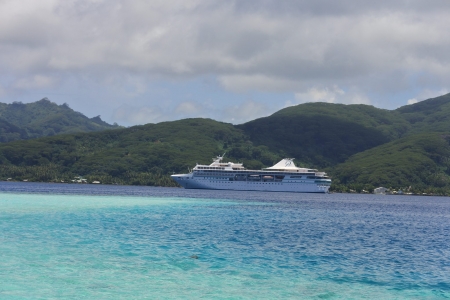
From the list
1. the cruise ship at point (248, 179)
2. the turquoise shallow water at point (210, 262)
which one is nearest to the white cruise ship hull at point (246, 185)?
the cruise ship at point (248, 179)

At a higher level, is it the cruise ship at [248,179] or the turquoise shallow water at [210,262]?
the cruise ship at [248,179]

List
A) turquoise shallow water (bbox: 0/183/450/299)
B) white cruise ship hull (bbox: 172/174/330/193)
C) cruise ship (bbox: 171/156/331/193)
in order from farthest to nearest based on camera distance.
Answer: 1. white cruise ship hull (bbox: 172/174/330/193)
2. cruise ship (bbox: 171/156/331/193)
3. turquoise shallow water (bbox: 0/183/450/299)

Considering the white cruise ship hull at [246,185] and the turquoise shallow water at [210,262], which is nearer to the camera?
the turquoise shallow water at [210,262]

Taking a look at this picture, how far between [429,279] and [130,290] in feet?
57.7

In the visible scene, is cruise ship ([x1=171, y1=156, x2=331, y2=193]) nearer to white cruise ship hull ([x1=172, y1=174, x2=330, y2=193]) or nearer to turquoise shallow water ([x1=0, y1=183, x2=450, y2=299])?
white cruise ship hull ([x1=172, y1=174, x2=330, y2=193])

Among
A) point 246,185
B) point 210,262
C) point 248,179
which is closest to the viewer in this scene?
point 210,262

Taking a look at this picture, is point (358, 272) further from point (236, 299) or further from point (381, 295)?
point (236, 299)

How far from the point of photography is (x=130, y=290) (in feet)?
83.8

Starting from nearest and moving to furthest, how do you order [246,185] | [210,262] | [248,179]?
[210,262] → [246,185] → [248,179]

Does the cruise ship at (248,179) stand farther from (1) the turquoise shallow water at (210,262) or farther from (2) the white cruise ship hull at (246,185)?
(1) the turquoise shallow water at (210,262)

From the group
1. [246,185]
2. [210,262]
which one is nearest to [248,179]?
[246,185]

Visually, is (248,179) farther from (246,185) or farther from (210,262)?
(210,262)

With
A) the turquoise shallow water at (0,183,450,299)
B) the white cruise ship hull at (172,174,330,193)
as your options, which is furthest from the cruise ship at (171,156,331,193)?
the turquoise shallow water at (0,183,450,299)

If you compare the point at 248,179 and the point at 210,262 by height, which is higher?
the point at 248,179
